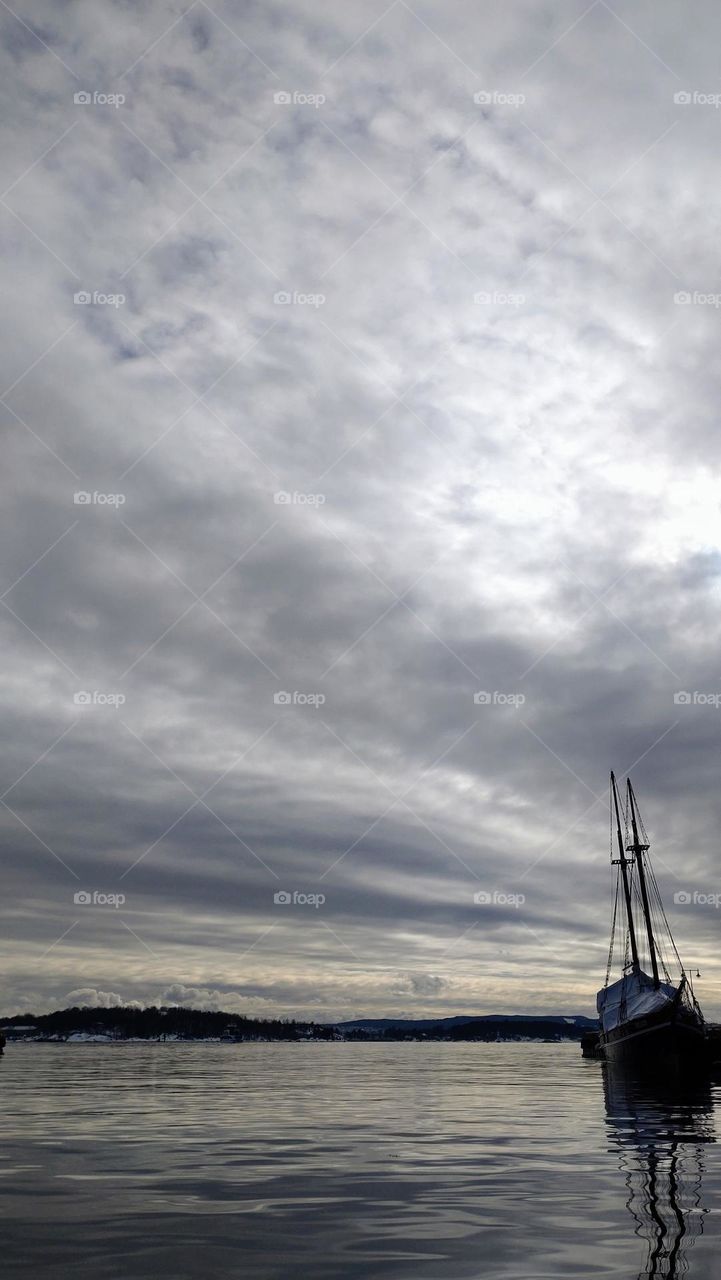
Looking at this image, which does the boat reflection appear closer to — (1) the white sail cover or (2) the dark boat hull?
(2) the dark boat hull

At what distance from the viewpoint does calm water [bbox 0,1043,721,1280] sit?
33.4 ft

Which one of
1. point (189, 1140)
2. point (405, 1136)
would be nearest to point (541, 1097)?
point (405, 1136)

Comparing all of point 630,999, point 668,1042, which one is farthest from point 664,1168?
point 630,999

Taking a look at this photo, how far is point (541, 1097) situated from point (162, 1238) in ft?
124

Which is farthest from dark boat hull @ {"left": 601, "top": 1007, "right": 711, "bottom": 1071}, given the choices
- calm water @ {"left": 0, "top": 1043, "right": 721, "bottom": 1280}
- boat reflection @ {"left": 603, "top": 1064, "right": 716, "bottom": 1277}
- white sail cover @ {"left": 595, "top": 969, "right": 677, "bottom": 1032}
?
calm water @ {"left": 0, "top": 1043, "right": 721, "bottom": 1280}

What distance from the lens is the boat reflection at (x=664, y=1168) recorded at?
35.5ft

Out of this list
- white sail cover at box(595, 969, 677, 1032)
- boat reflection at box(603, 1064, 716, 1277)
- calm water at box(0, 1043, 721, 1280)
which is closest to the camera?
calm water at box(0, 1043, 721, 1280)

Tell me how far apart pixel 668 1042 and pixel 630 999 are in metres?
19.9

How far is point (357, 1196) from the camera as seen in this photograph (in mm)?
14484

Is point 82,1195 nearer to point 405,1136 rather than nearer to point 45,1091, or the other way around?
point 405,1136

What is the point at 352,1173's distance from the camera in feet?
56.0

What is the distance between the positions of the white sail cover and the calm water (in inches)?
1288

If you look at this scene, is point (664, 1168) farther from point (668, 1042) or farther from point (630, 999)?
point (630, 999)

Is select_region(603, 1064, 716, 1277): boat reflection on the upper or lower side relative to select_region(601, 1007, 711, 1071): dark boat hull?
upper
